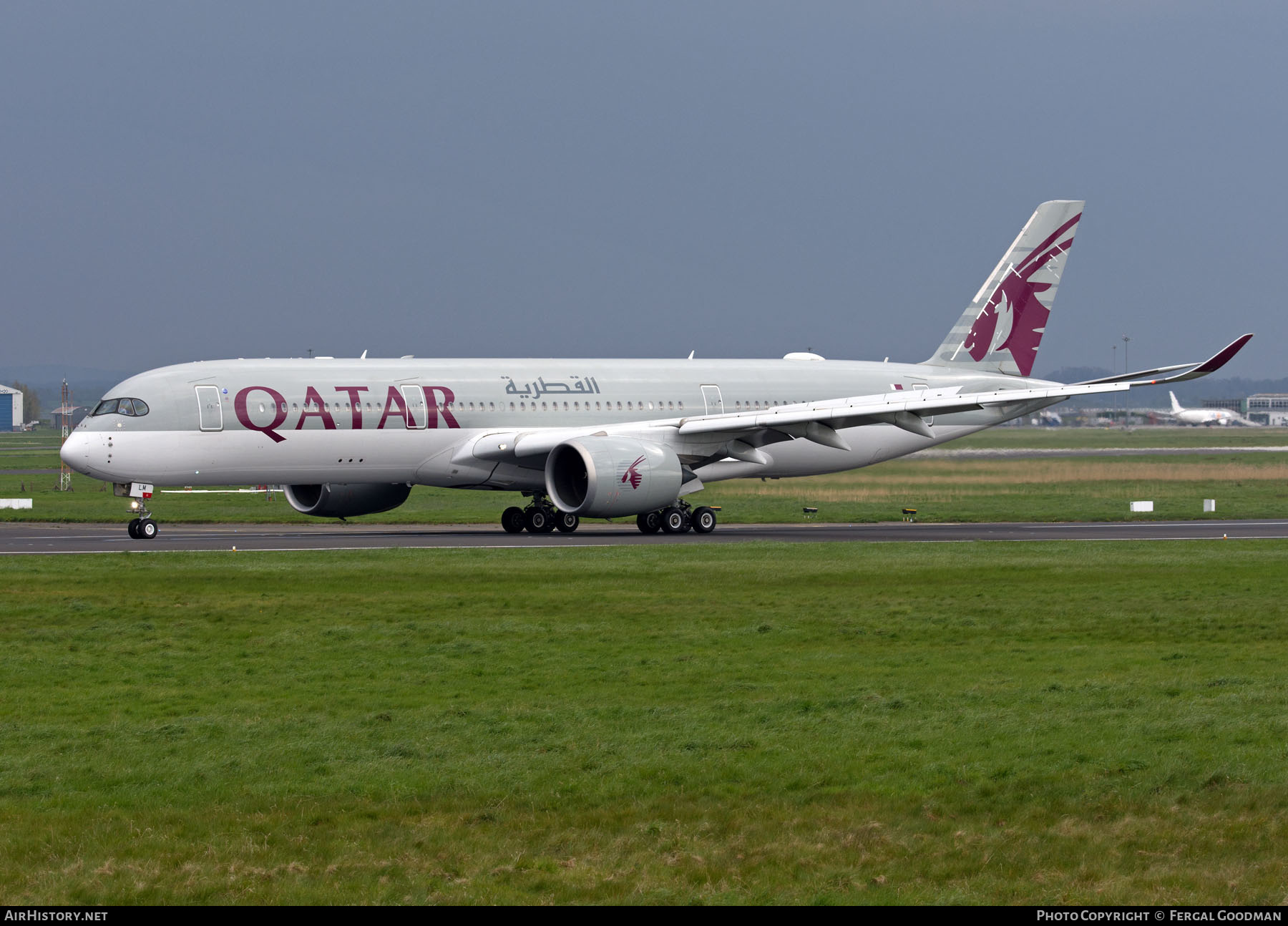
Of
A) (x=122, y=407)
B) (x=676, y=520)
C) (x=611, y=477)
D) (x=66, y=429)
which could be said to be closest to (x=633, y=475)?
(x=611, y=477)

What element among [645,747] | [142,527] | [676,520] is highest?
[142,527]

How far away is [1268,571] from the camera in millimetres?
26453

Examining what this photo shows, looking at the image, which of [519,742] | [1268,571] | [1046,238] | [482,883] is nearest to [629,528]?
[1046,238]

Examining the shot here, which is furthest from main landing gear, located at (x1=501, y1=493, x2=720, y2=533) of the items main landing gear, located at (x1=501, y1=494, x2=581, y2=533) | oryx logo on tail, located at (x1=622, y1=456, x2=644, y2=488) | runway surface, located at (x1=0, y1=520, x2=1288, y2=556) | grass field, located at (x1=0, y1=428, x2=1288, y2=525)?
grass field, located at (x1=0, y1=428, x2=1288, y2=525)

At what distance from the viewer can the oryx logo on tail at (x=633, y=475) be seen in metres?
35.5

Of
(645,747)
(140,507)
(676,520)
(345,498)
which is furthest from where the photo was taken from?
(345,498)

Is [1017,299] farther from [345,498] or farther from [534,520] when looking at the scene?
[345,498]

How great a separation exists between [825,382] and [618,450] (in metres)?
9.35

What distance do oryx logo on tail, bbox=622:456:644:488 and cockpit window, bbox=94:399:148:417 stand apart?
1095 cm

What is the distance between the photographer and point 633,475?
117 feet

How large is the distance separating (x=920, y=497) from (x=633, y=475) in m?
18.5

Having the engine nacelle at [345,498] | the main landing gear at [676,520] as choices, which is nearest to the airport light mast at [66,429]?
the engine nacelle at [345,498]

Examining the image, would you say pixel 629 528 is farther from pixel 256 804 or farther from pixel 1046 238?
pixel 256 804

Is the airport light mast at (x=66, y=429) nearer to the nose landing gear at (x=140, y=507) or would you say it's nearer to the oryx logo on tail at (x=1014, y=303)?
the nose landing gear at (x=140, y=507)
